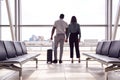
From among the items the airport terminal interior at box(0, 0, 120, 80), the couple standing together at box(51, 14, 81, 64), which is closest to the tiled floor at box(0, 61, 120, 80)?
the couple standing together at box(51, 14, 81, 64)

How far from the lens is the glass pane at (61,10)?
8.90 m

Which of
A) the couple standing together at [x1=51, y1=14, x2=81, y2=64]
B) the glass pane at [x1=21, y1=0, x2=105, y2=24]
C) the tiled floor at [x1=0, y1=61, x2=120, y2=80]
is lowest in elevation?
the tiled floor at [x1=0, y1=61, x2=120, y2=80]

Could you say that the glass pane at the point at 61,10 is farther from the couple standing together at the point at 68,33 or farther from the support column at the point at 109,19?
the couple standing together at the point at 68,33

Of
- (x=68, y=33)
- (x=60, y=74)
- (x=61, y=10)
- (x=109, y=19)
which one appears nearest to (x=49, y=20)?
(x=61, y=10)

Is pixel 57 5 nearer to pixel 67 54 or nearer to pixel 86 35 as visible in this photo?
pixel 86 35

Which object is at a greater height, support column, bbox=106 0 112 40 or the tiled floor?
support column, bbox=106 0 112 40

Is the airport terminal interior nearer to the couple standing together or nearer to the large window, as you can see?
the large window

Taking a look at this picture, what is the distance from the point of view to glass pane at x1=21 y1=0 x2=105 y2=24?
350 inches

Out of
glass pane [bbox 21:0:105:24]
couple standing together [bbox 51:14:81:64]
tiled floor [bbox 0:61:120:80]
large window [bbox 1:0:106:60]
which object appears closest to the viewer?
tiled floor [bbox 0:61:120:80]

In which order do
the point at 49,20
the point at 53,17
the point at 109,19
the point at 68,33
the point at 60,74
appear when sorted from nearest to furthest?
the point at 60,74 → the point at 68,33 → the point at 109,19 → the point at 49,20 → the point at 53,17

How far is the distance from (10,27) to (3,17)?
777 millimetres

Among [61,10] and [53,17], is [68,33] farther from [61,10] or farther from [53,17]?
[61,10]

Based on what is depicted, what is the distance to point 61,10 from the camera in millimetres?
9203

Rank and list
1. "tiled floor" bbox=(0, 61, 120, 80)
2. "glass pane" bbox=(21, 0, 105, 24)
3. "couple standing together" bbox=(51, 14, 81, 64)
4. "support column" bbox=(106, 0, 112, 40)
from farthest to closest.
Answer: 1. "glass pane" bbox=(21, 0, 105, 24)
2. "support column" bbox=(106, 0, 112, 40)
3. "couple standing together" bbox=(51, 14, 81, 64)
4. "tiled floor" bbox=(0, 61, 120, 80)
